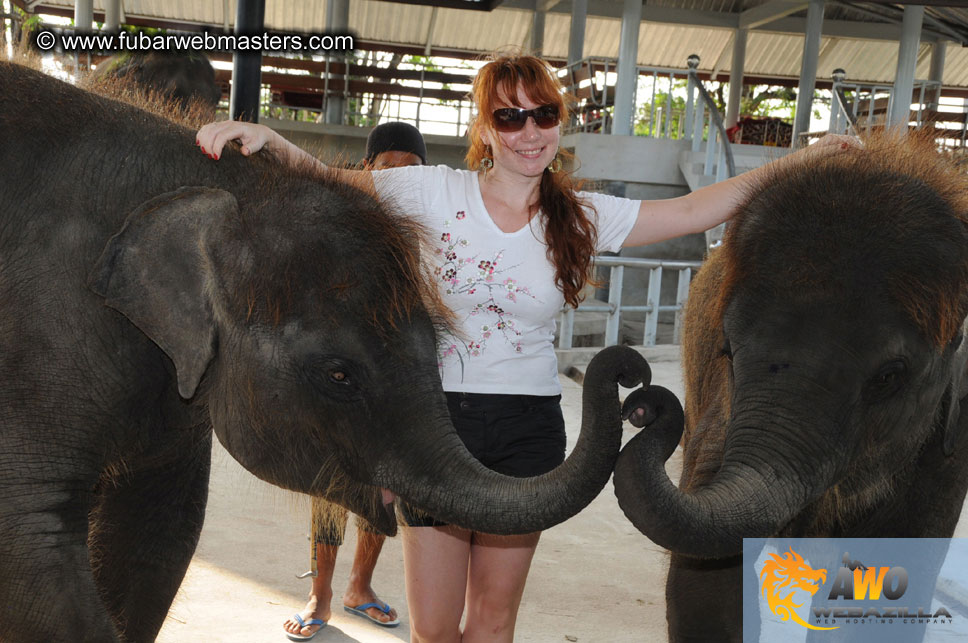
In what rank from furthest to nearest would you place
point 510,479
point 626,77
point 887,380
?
point 626,77 → point 887,380 → point 510,479

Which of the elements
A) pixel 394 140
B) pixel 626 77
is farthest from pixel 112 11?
pixel 394 140

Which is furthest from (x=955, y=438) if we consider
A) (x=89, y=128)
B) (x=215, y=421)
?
(x=89, y=128)

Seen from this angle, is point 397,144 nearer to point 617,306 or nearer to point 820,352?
point 820,352

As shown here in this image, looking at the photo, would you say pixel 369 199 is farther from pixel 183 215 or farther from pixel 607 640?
pixel 607 640

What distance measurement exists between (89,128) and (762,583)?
8.75ft

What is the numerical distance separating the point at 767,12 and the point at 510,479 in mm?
25271

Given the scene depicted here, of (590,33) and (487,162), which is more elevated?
(590,33)

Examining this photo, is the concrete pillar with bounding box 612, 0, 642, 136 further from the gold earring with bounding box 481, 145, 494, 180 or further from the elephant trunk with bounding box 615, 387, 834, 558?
the elephant trunk with bounding box 615, 387, 834, 558

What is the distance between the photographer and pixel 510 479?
8.39 feet

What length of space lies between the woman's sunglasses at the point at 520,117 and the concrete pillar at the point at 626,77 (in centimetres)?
1414

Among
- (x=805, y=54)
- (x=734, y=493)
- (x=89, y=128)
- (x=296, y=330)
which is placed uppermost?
(x=805, y=54)

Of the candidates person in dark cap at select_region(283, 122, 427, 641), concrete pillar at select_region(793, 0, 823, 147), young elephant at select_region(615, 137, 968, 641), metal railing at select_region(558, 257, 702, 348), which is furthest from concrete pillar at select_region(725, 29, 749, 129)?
young elephant at select_region(615, 137, 968, 641)

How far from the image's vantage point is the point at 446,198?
3359 millimetres

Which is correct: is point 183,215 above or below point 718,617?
above
